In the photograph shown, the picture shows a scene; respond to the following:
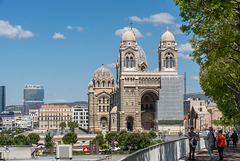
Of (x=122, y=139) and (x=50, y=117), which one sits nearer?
(x=122, y=139)

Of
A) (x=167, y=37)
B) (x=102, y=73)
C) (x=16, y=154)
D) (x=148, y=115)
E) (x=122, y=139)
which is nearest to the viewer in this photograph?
(x=16, y=154)

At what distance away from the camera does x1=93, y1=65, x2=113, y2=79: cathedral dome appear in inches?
4867

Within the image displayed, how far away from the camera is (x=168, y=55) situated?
99000mm

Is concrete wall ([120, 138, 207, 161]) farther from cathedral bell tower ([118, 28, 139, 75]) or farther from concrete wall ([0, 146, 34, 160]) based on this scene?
cathedral bell tower ([118, 28, 139, 75])

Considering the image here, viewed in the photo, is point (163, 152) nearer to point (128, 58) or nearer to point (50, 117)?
point (128, 58)

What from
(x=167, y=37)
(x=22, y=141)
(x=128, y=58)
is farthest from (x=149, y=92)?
(x=22, y=141)

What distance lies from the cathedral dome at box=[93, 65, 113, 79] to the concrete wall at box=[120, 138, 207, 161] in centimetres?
9710

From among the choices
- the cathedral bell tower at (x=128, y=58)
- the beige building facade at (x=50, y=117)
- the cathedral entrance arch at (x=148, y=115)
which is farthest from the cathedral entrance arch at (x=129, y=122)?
the beige building facade at (x=50, y=117)

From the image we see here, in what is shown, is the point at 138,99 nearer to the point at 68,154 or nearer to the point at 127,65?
the point at 127,65

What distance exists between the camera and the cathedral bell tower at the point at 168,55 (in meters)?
98.4

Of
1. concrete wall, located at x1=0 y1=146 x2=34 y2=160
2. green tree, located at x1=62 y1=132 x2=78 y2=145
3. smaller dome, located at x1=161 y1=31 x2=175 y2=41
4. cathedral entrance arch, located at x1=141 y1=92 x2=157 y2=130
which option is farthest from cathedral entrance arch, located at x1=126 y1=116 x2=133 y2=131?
concrete wall, located at x1=0 y1=146 x2=34 y2=160

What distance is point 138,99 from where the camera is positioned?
96.9 meters

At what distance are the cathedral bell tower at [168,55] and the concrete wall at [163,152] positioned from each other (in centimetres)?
7183

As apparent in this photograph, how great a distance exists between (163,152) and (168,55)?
3150 inches
